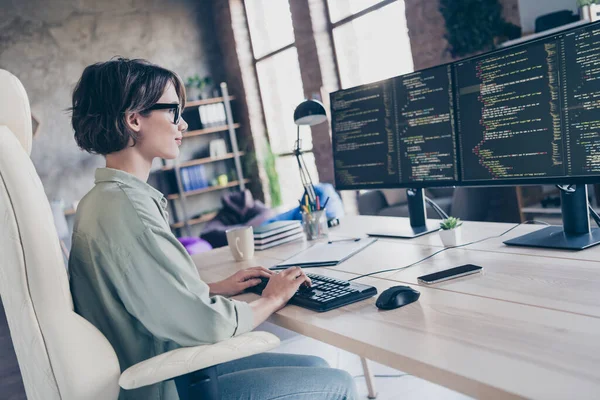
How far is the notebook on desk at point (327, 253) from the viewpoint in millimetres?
1653

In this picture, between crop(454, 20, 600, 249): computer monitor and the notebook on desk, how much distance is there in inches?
15.2

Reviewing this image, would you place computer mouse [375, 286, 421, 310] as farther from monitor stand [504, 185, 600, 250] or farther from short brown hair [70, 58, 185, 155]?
short brown hair [70, 58, 185, 155]

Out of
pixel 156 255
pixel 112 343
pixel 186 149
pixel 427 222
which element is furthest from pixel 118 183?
pixel 186 149

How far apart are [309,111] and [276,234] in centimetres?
50

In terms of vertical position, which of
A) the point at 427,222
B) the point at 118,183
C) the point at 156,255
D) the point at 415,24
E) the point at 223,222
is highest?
the point at 415,24

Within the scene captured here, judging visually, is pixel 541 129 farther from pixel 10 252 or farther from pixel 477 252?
pixel 10 252

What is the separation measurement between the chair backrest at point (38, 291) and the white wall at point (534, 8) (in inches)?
144

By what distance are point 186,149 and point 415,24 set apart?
135 inches

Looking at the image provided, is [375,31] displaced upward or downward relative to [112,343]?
upward

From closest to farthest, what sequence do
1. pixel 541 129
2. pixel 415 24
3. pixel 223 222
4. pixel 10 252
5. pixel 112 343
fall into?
pixel 10 252
pixel 112 343
pixel 541 129
pixel 415 24
pixel 223 222

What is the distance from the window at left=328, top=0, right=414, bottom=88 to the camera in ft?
17.0

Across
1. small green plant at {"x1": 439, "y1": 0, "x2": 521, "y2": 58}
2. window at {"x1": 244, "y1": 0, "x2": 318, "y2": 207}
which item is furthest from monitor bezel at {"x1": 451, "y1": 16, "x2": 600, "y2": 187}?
window at {"x1": 244, "y1": 0, "x2": 318, "y2": 207}

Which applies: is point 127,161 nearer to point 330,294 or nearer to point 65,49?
point 330,294

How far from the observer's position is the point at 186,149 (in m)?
7.05
